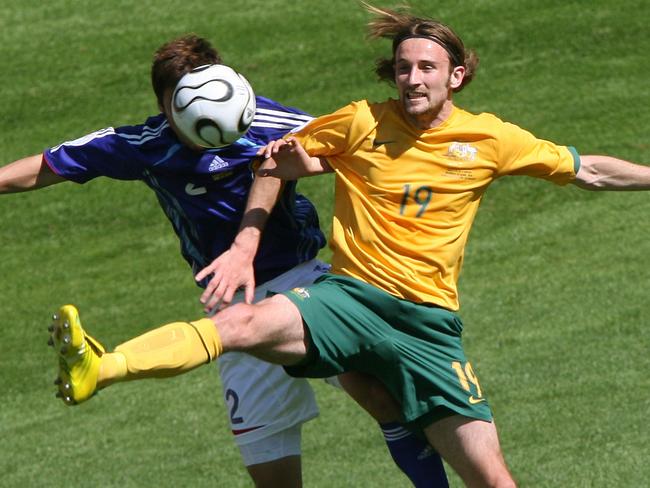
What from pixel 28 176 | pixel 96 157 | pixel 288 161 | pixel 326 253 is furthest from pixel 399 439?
pixel 326 253

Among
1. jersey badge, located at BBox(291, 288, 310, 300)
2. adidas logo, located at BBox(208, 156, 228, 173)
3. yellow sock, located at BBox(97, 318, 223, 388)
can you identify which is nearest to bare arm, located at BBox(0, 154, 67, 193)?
adidas logo, located at BBox(208, 156, 228, 173)

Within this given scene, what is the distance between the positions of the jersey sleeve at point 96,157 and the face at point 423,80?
144cm

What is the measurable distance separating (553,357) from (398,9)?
15.4 feet

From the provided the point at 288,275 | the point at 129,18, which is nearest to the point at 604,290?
the point at 288,275

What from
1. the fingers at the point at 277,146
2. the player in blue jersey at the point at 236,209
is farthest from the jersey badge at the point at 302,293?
the fingers at the point at 277,146

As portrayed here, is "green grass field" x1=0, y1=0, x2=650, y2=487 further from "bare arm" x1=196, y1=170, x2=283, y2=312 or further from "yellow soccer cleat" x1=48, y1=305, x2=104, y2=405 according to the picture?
"yellow soccer cleat" x1=48, y1=305, x2=104, y2=405

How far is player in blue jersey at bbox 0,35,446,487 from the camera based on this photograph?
737 cm

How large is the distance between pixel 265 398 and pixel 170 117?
5.35ft

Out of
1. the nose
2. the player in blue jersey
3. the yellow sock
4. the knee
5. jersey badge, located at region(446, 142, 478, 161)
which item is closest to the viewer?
the yellow sock

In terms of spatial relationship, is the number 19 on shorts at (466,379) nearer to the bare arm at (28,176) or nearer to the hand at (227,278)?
the hand at (227,278)

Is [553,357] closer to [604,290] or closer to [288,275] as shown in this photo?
[604,290]

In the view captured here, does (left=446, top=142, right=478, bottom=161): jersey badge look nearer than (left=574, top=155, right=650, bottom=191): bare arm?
Yes

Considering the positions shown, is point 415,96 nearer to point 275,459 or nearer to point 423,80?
point 423,80

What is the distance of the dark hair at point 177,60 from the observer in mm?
7160
